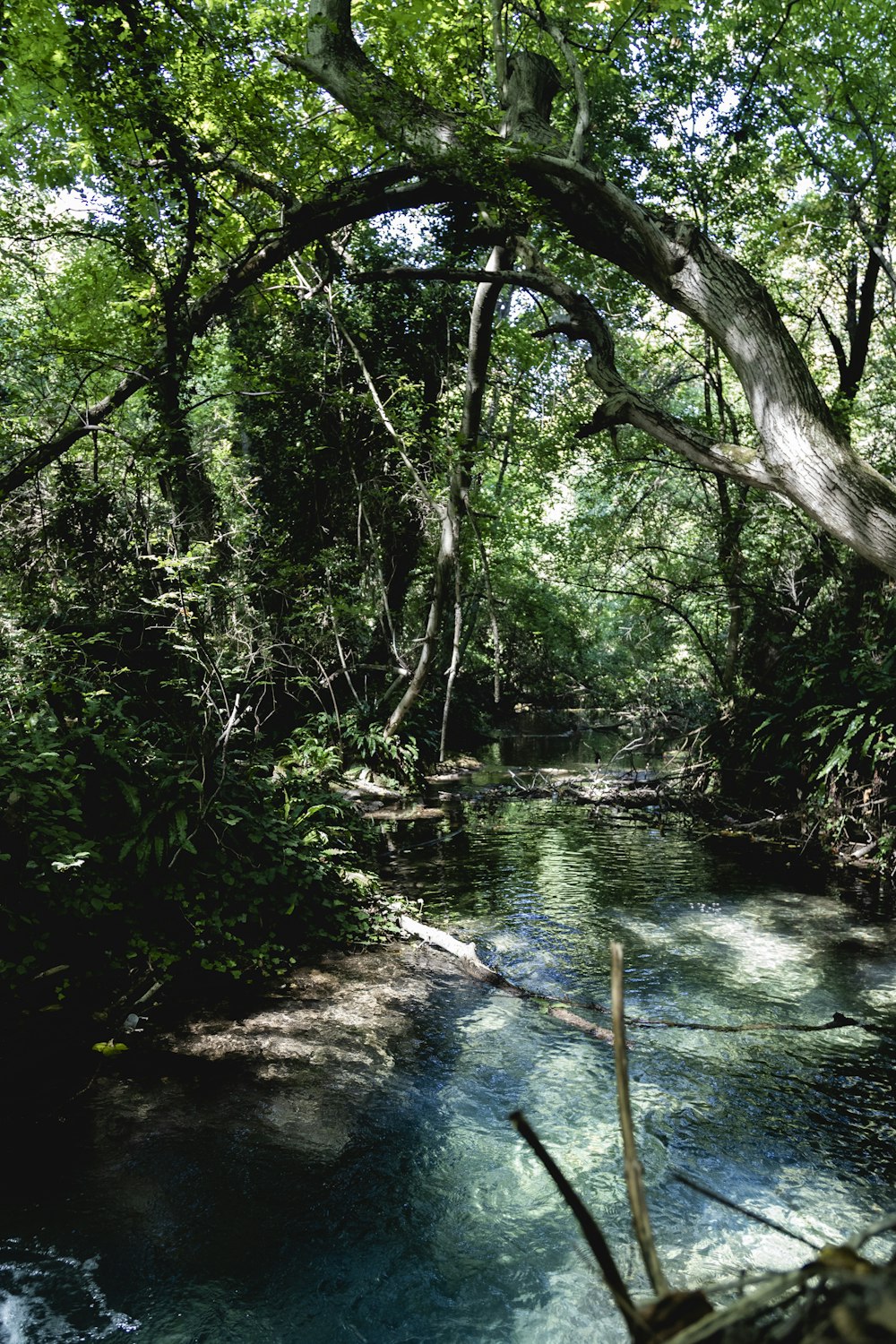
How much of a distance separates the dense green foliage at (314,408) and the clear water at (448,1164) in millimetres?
1355

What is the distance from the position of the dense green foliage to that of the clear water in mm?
1355

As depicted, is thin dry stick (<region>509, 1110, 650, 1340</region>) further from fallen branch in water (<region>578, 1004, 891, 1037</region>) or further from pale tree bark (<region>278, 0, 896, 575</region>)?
pale tree bark (<region>278, 0, 896, 575</region>)

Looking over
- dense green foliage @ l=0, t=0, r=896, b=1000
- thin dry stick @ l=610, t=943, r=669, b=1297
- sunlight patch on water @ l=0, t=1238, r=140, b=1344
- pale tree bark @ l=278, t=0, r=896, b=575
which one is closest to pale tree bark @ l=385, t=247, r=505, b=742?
dense green foliage @ l=0, t=0, r=896, b=1000

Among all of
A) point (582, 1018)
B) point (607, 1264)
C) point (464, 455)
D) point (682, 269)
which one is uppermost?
point (682, 269)

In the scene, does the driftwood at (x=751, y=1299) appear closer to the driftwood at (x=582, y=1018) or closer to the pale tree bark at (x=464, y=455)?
the driftwood at (x=582, y=1018)

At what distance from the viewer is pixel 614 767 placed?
16.9 m

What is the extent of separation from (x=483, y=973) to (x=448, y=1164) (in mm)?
2264

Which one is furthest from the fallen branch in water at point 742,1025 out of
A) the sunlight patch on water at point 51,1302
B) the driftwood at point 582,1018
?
the sunlight patch on water at point 51,1302

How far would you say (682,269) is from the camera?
6164mm

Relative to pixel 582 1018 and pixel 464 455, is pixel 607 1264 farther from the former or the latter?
pixel 464 455

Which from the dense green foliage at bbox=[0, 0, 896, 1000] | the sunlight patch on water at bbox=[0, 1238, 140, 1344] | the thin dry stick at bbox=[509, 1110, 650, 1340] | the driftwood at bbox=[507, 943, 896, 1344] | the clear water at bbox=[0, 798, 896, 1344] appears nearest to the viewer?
the driftwood at bbox=[507, 943, 896, 1344]

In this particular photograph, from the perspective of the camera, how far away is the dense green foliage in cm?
585

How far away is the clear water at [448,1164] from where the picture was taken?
300 cm

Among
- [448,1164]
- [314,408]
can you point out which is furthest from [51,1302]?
[314,408]
